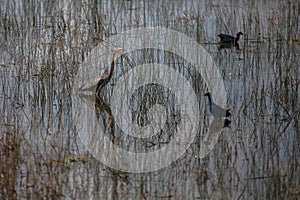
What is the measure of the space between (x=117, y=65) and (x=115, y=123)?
6.02 ft

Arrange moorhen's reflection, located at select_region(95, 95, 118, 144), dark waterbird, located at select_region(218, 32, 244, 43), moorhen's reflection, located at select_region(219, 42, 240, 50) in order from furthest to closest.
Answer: dark waterbird, located at select_region(218, 32, 244, 43), moorhen's reflection, located at select_region(219, 42, 240, 50), moorhen's reflection, located at select_region(95, 95, 118, 144)

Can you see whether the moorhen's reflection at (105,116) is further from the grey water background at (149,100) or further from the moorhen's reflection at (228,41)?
the moorhen's reflection at (228,41)

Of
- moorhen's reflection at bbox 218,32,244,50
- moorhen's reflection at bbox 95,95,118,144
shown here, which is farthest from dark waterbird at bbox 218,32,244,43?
moorhen's reflection at bbox 95,95,118,144

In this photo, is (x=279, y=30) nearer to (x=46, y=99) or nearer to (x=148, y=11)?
(x=148, y=11)

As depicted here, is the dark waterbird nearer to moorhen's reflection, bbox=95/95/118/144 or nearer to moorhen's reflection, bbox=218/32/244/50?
moorhen's reflection, bbox=218/32/244/50

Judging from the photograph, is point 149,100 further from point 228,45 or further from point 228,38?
point 228,38

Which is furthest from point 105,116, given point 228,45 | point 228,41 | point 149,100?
point 228,41

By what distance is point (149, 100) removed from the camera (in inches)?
286

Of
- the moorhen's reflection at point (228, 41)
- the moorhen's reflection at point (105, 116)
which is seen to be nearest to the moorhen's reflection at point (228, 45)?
the moorhen's reflection at point (228, 41)

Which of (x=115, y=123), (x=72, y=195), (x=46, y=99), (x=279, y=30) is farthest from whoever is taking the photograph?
(x=279, y=30)

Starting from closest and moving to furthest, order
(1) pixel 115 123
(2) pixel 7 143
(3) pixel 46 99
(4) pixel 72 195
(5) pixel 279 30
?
(4) pixel 72 195
(2) pixel 7 143
(1) pixel 115 123
(3) pixel 46 99
(5) pixel 279 30

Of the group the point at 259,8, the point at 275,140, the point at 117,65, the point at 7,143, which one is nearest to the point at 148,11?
the point at 259,8

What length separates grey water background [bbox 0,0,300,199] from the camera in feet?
17.3

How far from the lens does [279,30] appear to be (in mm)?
9938
